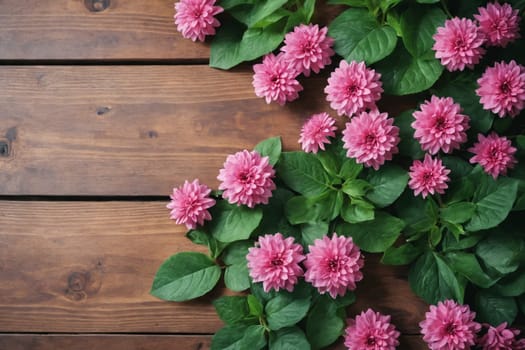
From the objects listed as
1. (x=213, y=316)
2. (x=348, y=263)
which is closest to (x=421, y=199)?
(x=348, y=263)

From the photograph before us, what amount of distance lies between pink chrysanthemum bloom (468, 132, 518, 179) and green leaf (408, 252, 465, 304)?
0.15 meters

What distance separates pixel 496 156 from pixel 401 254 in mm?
198

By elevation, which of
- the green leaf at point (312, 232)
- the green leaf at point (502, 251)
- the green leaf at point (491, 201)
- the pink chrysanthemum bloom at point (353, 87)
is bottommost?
the green leaf at point (312, 232)

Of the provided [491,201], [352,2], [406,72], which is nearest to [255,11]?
[352,2]

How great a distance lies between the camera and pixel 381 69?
2.98 feet

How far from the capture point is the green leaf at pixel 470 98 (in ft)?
2.92

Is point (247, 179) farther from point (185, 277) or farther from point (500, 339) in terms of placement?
point (500, 339)

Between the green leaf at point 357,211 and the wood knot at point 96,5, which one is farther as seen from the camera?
the wood knot at point 96,5

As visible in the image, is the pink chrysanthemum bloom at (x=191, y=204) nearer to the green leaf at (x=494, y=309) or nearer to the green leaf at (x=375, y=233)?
the green leaf at (x=375, y=233)

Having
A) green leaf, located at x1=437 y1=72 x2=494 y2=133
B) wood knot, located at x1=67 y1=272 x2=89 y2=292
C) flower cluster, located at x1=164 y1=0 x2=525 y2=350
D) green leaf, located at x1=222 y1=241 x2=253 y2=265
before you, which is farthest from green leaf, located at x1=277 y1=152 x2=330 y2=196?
wood knot, located at x1=67 y1=272 x2=89 y2=292

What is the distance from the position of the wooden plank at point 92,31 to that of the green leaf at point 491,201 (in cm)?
48

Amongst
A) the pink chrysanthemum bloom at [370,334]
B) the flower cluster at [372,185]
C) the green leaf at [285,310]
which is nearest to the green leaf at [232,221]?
the flower cluster at [372,185]

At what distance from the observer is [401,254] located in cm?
89

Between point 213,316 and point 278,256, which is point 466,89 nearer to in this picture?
point 278,256
